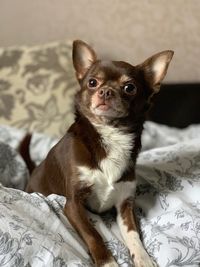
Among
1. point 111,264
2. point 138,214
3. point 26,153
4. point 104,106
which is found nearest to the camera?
point 111,264

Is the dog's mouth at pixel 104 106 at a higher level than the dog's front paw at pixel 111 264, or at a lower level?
higher

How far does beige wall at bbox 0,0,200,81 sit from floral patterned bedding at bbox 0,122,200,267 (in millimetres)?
812

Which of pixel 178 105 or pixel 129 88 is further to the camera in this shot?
pixel 178 105

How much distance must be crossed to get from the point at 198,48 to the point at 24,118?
879mm

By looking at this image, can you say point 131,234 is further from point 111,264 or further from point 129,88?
point 129,88

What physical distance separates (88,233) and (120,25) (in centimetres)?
146

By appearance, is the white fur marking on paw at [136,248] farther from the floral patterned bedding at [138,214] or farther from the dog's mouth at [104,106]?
the dog's mouth at [104,106]

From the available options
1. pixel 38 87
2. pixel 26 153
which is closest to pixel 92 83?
pixel 26 153

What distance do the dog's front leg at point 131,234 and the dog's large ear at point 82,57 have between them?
38 cm

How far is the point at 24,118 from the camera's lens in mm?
2234

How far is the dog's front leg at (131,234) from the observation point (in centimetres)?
112

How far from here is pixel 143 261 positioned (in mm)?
1109

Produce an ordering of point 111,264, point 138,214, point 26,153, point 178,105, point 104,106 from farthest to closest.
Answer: point 178,105, point 26,153, point 138,214, point 104,106, point 111,264

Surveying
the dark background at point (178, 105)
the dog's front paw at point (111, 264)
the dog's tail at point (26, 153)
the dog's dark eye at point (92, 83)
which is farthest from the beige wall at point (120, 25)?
the dog's front paw at point (111, 264)
